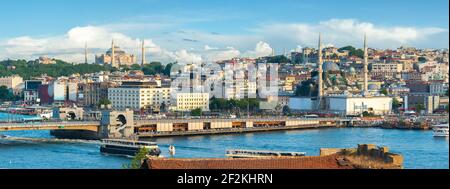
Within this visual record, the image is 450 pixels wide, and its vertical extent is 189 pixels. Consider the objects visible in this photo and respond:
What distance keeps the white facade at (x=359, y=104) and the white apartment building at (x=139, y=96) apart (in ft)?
9.41

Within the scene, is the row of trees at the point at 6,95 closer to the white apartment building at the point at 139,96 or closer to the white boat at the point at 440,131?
the white apartment building at the point at 139,96

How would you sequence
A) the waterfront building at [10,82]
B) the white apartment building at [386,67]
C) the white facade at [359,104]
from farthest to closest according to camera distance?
1. the waterfront building at [10,82]
2. the white apartment building at [386,67]
3. the white facade at [359,104]

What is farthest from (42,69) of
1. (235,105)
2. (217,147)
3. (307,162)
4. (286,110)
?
(307,162)

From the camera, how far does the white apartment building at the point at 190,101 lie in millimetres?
15164

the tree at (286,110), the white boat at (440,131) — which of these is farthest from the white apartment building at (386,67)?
the white boat at (440,131)

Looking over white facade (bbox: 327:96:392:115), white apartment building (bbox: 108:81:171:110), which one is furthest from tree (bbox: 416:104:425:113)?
white apartment building (bbox: 108:81:171:110)

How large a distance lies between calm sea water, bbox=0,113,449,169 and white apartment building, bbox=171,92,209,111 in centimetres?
493

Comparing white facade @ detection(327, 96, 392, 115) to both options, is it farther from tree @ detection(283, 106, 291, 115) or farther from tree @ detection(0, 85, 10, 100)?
tree @ detection(0, 85, 10, 100)

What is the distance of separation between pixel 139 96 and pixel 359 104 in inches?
146

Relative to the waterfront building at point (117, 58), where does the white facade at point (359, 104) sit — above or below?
below

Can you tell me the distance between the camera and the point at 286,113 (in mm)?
14062
